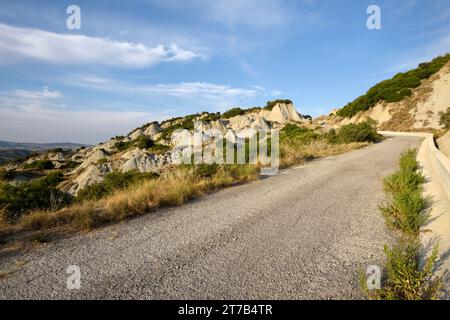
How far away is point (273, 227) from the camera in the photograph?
17.0 feet

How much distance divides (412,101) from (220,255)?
51183 mm

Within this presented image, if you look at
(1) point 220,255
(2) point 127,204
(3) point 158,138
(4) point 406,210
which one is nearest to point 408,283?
(1) point 220,255

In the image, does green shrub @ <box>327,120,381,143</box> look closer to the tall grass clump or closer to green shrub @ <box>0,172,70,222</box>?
the tall grass clump

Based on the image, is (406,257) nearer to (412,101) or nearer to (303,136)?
(303,136)

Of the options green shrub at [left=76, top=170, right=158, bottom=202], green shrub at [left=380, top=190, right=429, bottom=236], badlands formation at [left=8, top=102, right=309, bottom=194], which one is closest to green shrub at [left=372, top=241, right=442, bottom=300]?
green shrub at [left=380, top=190, right=429, bottom=236]

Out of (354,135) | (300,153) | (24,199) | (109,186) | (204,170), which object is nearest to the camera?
(24,199)

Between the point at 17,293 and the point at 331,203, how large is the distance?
6.07m

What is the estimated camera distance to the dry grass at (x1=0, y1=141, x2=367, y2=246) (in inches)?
205

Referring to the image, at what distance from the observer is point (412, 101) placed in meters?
44.3

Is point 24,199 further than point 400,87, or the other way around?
point 400,87

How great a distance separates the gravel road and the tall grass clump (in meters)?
0.28

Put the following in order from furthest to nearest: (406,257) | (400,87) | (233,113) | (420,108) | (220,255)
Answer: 1. (233,113)
2. (400,87)
3. (420,108)
4. (220,255)
5. (406,257)

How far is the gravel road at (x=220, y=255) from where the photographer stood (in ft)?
10.5
